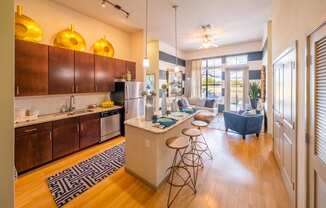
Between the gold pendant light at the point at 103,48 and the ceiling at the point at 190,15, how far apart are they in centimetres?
65

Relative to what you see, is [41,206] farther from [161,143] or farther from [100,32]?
[100,32]

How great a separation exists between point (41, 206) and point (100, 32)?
14.6 feet

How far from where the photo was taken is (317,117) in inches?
54.9

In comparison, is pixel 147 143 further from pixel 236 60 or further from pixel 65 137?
pixel 236 60

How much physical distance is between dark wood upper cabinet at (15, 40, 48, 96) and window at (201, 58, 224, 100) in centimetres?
758

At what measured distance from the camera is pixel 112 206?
2113 millimetres

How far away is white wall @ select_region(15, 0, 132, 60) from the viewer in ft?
11.2

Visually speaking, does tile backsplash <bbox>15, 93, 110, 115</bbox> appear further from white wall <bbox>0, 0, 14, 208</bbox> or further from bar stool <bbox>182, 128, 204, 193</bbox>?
bar stool <bbox>182, 128, 204, 193</bbox>

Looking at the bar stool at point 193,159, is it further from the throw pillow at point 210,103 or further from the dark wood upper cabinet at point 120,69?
the throw pillow at point 210,103

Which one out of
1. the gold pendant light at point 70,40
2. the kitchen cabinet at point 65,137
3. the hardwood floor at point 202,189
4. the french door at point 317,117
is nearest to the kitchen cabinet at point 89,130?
the kitchen cabinet at point 65,137

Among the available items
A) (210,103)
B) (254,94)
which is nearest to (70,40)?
(210,103)

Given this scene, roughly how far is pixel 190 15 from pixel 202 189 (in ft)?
14.1

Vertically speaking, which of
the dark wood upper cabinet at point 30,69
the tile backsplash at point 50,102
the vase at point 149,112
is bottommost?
the vase at point 149,112

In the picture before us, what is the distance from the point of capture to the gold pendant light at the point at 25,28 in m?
2.95
